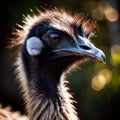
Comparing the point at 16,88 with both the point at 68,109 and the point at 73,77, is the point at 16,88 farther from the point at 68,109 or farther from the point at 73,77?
the point at 68,109

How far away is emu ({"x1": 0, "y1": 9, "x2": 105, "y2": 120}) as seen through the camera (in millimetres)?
4949

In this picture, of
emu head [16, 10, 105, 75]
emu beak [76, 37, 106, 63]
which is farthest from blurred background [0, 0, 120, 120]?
emu beak [76, 37, 106, 63]

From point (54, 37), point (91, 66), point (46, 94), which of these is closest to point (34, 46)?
point (54, 37)

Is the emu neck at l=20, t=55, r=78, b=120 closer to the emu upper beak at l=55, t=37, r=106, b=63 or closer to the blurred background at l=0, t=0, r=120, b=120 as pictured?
the emu upper beak at l=55, t=37, r=106, b=63

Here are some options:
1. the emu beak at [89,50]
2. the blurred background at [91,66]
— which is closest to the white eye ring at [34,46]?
the emu beak at [89,50]

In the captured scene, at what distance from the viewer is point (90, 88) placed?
7.88m

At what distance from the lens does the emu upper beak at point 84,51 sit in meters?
4.68

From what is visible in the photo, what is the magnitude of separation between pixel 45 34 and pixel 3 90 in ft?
13.2

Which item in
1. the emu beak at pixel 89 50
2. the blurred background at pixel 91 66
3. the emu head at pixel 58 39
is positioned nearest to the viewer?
the emu beak at pixel 89 50

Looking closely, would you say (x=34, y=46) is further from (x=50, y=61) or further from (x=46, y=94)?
(x=46, y=94)

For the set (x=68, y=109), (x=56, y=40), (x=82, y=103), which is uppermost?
(x=56, y=40)

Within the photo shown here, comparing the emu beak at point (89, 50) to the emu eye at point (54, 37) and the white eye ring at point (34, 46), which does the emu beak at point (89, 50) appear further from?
the white eye ring at point (34, 46)

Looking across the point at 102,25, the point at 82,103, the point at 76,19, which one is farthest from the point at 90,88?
the point at 76,19

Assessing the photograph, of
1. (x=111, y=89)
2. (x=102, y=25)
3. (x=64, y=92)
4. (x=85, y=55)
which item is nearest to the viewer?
(x=85, y=55)
